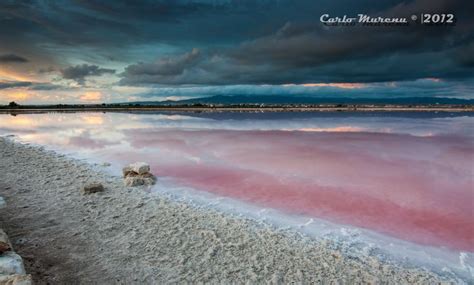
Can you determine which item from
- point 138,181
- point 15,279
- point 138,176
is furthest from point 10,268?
point 138,176

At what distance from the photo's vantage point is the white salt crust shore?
5180 mm

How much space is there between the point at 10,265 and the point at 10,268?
0.17ft

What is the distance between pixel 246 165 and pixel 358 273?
842cm

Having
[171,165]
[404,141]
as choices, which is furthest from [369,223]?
[404,141]

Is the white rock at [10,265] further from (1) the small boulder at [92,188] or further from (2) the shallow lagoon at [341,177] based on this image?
(2) the shallow lagoon at [341,177]

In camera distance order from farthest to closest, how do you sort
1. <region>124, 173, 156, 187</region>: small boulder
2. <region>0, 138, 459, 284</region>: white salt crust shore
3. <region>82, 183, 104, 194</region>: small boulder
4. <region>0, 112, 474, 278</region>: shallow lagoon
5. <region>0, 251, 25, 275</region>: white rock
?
<region>124, 173, 156, 187</region>: small boulder → <region>82, 183, 104, 194</region>: small boulder → <region>0, 112, 474, 278</region>: shallow lagoon → <region>0, 138, 459, 284</region>: white salt crust shore → <region>0, 251, 25, 275</region>: white rock

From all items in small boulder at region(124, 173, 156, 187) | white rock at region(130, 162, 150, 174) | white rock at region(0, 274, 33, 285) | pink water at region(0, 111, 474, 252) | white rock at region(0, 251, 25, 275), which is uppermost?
white rock at region(0, 274, 33, 285)

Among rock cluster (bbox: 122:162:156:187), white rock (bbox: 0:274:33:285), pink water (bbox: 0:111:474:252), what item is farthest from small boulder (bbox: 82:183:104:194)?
white rock (bbox: 0:274:33:285)

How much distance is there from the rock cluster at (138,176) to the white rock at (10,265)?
5822 millimetres

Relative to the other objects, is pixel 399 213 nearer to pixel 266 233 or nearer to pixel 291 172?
pixel 266 233

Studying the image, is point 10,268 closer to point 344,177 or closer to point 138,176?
point 138,176

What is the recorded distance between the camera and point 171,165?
13.5m

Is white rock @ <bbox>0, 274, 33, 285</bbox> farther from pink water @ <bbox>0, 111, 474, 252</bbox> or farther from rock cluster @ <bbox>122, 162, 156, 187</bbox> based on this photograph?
rock cluster @ <bbox>122, 162, 156, 187</bbox>

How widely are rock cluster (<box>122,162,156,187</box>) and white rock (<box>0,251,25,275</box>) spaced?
582cm
